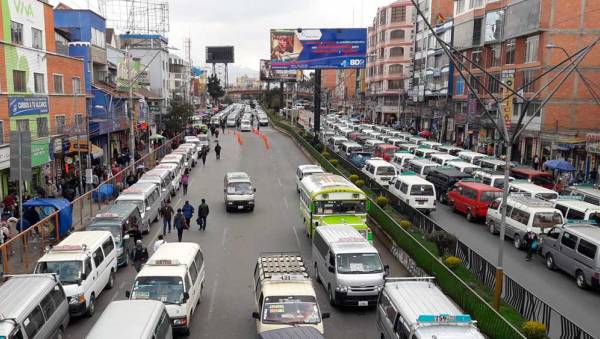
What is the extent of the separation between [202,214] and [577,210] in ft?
55.5

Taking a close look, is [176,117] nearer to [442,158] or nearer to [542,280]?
[442,158]

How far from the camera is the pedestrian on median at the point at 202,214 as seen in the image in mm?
25203

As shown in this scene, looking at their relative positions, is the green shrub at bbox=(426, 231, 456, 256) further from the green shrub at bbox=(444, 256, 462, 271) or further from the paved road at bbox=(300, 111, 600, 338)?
the paved road at bbox=(300, 111, 600, 338)

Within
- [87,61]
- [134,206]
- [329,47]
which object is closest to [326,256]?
[134,206]

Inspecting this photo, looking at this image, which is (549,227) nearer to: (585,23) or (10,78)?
(10,78)

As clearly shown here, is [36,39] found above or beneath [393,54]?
beneath

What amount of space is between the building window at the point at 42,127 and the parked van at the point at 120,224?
12158 mm

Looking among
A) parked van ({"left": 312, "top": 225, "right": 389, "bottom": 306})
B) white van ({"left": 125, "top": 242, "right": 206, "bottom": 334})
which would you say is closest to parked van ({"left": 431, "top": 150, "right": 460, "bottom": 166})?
parked van ({"left": 312, "top": 225, "right": 389, "bottom": 306})

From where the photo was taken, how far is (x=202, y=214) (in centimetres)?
2530

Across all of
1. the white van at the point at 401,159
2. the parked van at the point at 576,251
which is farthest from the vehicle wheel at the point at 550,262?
the white van at the point at 401,159

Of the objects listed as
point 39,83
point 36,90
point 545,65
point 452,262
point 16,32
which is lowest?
point 452,262

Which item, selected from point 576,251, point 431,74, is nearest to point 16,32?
point 576,251

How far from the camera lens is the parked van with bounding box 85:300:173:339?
1045 cm

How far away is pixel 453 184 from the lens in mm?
32781
